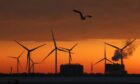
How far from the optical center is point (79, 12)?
144 metres

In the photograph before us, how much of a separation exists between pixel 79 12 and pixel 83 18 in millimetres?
2594

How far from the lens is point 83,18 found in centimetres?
14638
